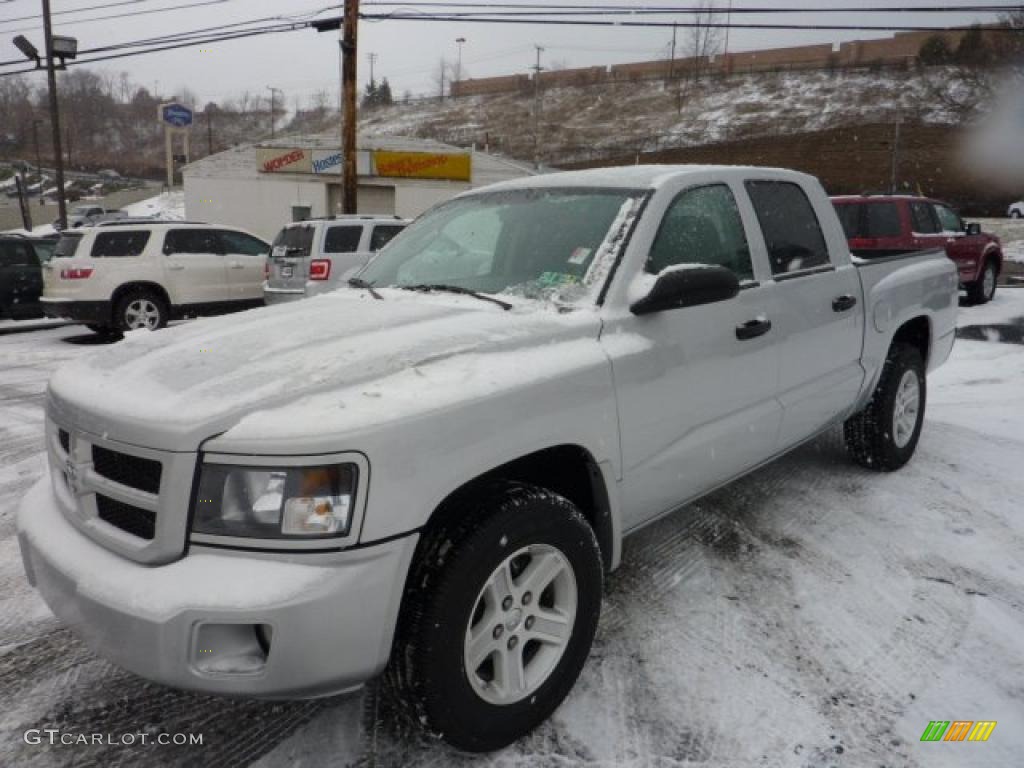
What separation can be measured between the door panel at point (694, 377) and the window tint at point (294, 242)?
8.84 metres

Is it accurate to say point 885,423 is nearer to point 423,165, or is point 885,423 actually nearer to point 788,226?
point 788,226

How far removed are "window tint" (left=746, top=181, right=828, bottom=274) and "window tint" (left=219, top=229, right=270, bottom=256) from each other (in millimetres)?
10167

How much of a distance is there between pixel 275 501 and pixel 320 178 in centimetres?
3050

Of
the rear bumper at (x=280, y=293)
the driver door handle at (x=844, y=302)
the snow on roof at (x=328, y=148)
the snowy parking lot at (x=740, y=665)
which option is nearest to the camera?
the snowy parking lot at (x=740, y=665)

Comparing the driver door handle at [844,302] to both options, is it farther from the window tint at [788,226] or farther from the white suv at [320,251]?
the white suv at [320,251]

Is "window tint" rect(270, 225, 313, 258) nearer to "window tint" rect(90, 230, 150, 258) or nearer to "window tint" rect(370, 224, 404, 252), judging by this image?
"window tint" rect(370, 224, 404, 252)

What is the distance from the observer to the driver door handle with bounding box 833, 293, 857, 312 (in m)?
3.75

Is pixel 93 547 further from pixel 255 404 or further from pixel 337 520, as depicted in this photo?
pixel 337 520

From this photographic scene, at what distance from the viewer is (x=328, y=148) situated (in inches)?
1181

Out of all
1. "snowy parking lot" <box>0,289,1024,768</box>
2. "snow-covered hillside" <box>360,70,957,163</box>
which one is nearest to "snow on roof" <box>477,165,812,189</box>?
"snowy parking lot" <box>0,289,1024,768</box>

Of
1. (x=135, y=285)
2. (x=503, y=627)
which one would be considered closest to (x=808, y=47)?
(x=135, y=285)

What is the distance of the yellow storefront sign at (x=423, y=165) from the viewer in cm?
2869

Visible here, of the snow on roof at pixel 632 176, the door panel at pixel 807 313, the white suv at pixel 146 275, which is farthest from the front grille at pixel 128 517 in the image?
the white suv at pixel 146 275

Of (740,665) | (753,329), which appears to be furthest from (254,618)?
(753,329)
